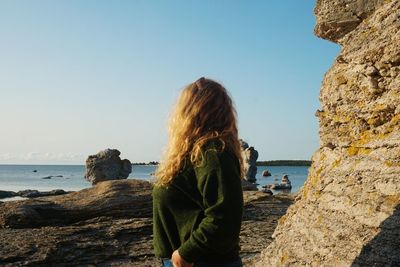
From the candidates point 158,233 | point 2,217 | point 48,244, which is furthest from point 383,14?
point 2,217

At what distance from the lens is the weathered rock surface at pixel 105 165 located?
79.1m

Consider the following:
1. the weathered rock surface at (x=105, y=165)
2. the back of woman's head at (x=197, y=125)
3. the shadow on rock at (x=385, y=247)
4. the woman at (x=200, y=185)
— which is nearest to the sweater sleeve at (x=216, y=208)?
the woman at (x=200, y=185)

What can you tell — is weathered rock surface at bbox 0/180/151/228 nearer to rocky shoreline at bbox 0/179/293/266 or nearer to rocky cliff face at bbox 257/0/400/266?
rocky shoreline at bbox 0/179/293/266

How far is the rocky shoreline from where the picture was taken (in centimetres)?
1165

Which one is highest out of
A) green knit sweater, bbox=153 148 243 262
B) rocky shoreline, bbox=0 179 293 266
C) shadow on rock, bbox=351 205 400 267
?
green knit sweater, bbox=153 148 243 262

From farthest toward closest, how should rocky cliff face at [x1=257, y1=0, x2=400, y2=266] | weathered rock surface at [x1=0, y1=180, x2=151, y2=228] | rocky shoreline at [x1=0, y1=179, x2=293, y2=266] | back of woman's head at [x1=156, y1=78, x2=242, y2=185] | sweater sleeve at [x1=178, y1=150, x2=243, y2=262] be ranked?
weathered rock surface at [x1=0, y1=180, x2=151, y2=228] → rocky shoreline at [x1=0, y1=179, x2=293, y2=266] → rocky cliff face at [x1=257, y1=0, x2=400, y2=266] → back of woman's head at [x1=156, y1=78, x2=242, y2=185] → sweater sleeve at [x1=178, y1=150, x2=243, y2=262]

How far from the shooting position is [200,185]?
4.06m

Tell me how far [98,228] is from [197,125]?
10645mm

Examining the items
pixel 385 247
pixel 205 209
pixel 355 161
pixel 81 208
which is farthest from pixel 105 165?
pixel 205 209

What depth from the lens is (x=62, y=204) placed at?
1594 centimetres

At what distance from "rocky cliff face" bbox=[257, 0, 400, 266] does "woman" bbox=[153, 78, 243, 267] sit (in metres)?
2.56

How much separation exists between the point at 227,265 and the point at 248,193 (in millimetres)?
14376

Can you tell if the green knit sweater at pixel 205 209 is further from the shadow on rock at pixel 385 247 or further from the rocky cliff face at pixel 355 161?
the rocky cliff face at pixel 355 161

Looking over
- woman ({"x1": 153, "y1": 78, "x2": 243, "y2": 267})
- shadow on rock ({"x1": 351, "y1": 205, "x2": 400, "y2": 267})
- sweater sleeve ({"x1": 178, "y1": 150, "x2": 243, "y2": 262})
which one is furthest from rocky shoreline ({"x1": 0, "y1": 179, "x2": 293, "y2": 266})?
sweater sleeve ({"x1": 178, "y1": 150, "x2": 243, "y2": 262})
